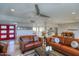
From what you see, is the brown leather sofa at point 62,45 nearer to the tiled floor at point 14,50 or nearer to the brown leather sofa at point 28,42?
the brown leather sofa at point 28,42

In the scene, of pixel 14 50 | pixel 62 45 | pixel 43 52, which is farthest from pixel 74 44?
pixel 14 50

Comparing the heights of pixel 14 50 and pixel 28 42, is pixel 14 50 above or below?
below

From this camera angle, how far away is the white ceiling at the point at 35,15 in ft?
5.09

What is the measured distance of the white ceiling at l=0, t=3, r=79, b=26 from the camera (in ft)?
5.09

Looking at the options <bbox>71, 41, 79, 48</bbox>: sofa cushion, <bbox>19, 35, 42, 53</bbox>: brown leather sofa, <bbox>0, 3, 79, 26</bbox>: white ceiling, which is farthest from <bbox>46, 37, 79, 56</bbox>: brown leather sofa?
<bbox>0, 3, 79, 26</bbox>: white ceiling

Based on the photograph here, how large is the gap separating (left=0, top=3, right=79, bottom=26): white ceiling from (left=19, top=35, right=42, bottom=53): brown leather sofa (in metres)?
0.26

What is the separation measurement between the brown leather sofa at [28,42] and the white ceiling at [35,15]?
26cm

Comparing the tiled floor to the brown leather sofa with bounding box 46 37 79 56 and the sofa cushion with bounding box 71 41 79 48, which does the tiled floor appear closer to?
the brown leather sofa with bounding box 46 37 79 56

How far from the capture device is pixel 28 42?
1747mm

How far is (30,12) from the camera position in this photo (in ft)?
5.43

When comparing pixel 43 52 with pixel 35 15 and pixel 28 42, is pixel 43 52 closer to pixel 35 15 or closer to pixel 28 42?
pixel 28 42

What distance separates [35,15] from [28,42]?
519mm

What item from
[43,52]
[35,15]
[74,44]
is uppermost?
[35,15]

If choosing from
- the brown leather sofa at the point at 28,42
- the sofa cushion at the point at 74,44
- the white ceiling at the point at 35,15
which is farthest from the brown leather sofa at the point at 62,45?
the white ceiling at the point at 35,15
